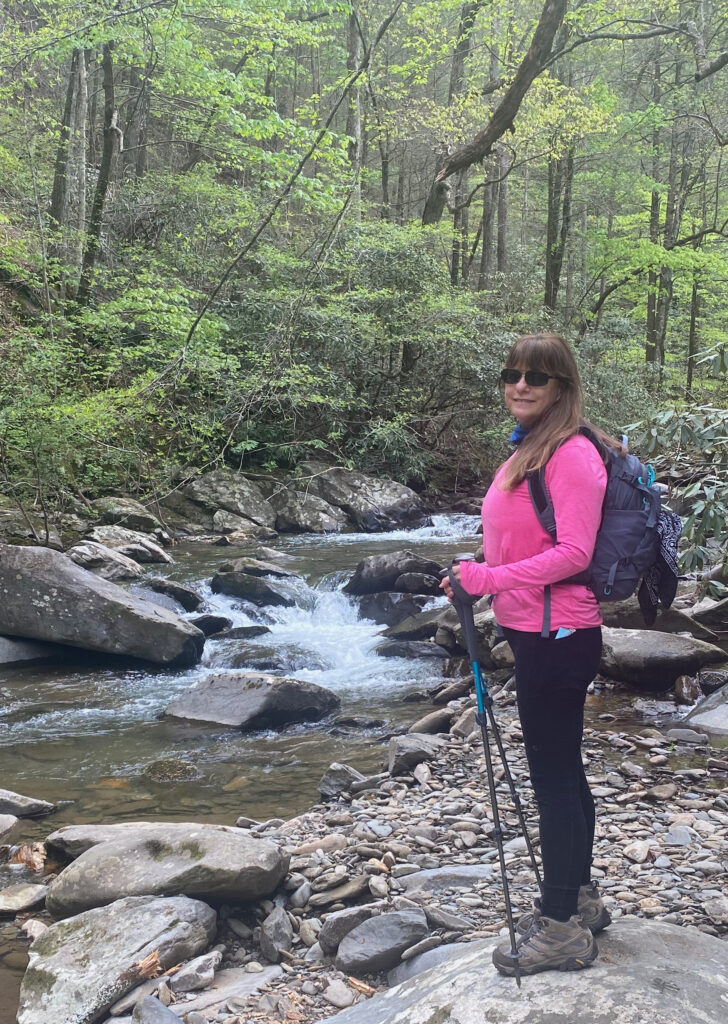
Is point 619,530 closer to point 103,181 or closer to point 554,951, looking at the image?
point 554,951

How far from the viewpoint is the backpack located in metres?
2.31

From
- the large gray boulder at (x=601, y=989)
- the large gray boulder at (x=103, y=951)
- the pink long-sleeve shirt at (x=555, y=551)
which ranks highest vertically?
the pink long-sleeve shirt at (x=555, y=551)

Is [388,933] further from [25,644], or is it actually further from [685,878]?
[25,644]

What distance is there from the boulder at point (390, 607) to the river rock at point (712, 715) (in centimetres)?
460

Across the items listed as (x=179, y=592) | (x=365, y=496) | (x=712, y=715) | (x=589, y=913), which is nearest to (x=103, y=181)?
(x=365, y=496)

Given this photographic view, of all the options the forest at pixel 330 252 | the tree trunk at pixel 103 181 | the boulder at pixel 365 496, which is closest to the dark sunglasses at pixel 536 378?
the forest at pixel 330 252

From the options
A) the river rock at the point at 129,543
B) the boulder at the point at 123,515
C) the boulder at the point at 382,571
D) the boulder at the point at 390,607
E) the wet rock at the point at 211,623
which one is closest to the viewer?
the wet rock at the point at 211,623

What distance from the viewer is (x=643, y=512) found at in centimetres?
232

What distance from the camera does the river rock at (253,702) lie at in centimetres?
689

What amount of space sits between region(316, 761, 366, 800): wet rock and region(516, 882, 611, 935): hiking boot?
111 inches

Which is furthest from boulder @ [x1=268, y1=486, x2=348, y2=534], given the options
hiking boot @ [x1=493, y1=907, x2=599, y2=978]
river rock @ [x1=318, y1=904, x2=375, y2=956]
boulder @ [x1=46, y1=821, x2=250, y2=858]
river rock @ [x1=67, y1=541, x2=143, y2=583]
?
hiking boot @ [x1=493, y1=907, x2=599, y2=978]

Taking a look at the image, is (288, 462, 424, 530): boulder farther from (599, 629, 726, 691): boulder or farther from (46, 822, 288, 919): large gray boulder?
(46, 822, 288, 919): large gray boulder

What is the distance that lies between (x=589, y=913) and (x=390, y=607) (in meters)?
7.88

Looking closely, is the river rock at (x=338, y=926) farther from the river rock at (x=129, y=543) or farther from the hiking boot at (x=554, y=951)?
the river rock at (x=129, y=543)
